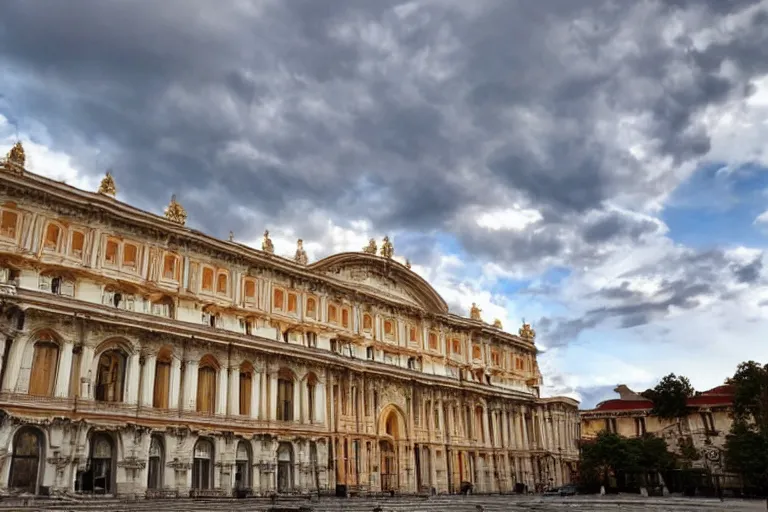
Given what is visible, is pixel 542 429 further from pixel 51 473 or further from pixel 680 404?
pixel 51 473

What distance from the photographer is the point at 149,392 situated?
33875 mm

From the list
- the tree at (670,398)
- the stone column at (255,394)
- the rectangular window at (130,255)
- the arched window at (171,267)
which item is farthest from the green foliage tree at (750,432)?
the rectangular window at (130,255)

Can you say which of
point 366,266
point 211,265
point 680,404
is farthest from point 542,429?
point 211,265

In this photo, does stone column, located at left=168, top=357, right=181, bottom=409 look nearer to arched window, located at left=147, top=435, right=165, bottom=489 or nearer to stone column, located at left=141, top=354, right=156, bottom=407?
stone column, located at left=141, top=354, right=156, bottom=407

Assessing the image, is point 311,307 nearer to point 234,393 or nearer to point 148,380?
point 234,393

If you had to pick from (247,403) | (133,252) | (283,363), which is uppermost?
(133,252)

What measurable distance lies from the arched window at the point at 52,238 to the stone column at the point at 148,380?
6.90 meters

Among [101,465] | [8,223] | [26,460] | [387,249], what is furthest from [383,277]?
[26,460]

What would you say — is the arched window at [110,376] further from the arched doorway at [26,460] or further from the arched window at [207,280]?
the arched window at [207,280]

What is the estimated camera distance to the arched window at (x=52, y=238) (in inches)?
1298

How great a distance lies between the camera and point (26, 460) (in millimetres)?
29250

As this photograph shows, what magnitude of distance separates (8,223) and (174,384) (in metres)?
11.0

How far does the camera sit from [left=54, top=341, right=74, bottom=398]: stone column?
30766 millimetres

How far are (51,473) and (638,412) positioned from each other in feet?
219
